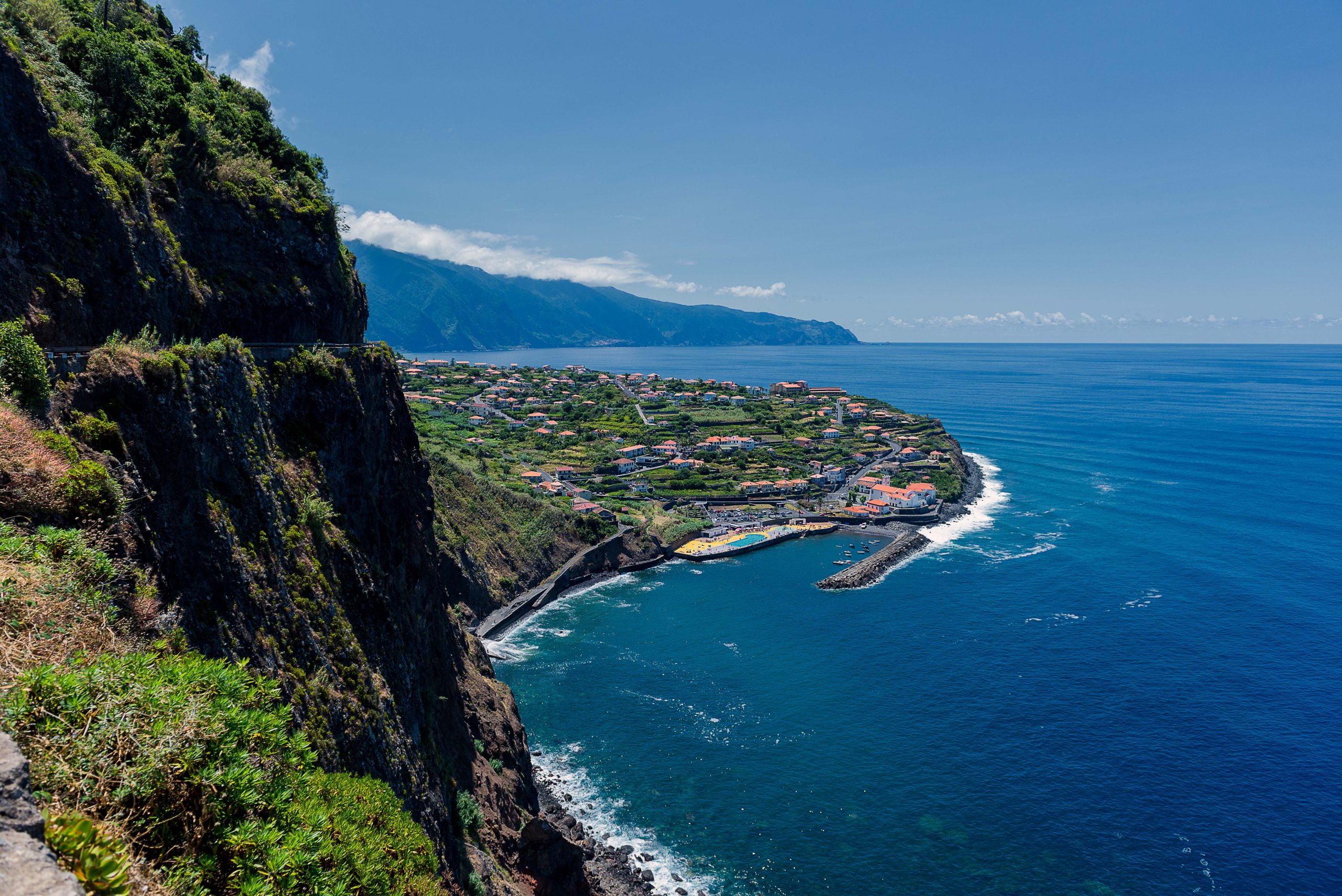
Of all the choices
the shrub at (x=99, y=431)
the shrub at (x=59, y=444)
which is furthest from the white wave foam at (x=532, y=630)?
the shrub at (x=59, y=444)

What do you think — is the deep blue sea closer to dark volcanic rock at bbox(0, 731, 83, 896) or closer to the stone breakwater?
the stone breakwater

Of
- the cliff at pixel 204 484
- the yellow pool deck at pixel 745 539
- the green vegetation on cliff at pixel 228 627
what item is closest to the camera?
the green vegetation on cliff at pixel 228 627

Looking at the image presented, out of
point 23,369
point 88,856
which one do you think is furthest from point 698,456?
point 88,856

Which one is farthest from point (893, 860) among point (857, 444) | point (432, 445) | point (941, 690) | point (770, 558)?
point (857, 444)

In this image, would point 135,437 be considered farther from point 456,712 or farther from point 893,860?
point 893,860

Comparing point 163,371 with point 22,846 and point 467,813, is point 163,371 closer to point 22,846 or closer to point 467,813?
point 22,846

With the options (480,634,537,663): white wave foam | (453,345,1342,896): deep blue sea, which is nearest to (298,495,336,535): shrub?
(453,345,1342,896): deep blue sea

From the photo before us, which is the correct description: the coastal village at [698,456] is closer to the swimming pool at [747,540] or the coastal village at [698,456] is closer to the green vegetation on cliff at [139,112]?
the swimming pool at [747,540]
